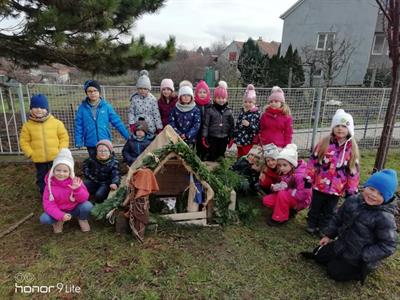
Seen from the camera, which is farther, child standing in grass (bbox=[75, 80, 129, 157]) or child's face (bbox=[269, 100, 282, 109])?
child's face (bbox=[269, 100, 282, 109])

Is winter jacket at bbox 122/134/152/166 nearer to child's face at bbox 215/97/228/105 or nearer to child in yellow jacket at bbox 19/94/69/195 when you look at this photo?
child in yellow jacket at bbox 19/94/69/195

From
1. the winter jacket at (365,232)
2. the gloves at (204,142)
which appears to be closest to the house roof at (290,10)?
the gloves at (204,142)

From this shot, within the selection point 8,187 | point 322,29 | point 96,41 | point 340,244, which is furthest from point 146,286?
point 322,29

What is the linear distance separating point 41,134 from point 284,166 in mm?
3317

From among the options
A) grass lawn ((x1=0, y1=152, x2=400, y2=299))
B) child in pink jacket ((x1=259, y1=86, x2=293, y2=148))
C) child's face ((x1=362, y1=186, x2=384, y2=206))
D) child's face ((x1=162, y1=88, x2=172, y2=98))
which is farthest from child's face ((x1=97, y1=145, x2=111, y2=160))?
child's face ((x1=362, y1=186, x2=384, y2=206))

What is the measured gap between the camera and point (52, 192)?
337 centimetres

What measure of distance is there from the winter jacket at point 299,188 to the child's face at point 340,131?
2.18 feet

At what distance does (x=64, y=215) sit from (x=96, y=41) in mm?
2738

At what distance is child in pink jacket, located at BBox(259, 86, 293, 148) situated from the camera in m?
4.56

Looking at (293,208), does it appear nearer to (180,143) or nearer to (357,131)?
(180,143)

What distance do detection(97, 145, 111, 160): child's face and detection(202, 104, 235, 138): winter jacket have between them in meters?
1.52

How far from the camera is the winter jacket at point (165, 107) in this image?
193 inches

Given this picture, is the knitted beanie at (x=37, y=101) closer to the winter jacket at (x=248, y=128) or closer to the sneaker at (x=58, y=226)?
the sneaker at (x=58, y=226)

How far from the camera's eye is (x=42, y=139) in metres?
3.92
